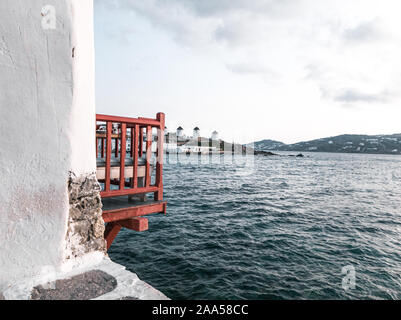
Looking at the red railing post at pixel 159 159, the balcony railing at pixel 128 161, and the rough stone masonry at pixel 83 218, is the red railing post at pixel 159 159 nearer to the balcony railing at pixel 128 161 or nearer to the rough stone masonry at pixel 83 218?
the balcony railing at pixel 128 161

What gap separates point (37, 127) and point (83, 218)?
1.24 m

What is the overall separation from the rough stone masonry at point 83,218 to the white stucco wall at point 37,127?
10 centimetres

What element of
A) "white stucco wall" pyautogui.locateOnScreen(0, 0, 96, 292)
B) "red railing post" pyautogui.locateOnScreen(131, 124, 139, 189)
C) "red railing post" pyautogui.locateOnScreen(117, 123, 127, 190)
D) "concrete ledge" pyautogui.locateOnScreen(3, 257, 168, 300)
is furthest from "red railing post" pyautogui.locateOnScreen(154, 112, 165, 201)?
"concrete ledge" pyautogui.locateOnScreen(3, 257, 168, 300)

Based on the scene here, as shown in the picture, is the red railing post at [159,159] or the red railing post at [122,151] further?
the red railing post at [159,159]

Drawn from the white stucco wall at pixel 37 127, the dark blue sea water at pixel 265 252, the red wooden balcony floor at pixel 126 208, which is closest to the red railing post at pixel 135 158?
the red wooden balcony floor at pixel 126 208

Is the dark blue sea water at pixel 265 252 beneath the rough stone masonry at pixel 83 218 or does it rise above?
beneath

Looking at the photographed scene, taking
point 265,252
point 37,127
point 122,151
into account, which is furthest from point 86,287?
point 265,252

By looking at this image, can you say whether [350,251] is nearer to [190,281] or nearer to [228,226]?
[228,226]

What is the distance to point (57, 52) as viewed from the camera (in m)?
2.86

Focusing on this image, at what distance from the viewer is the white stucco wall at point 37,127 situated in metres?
2.58

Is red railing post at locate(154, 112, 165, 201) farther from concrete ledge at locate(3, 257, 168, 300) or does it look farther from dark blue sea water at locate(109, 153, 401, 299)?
dark blue sea water at locate(109, 153, 401, 299)

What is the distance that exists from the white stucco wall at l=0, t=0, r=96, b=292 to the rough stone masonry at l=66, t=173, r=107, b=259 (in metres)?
0.10
